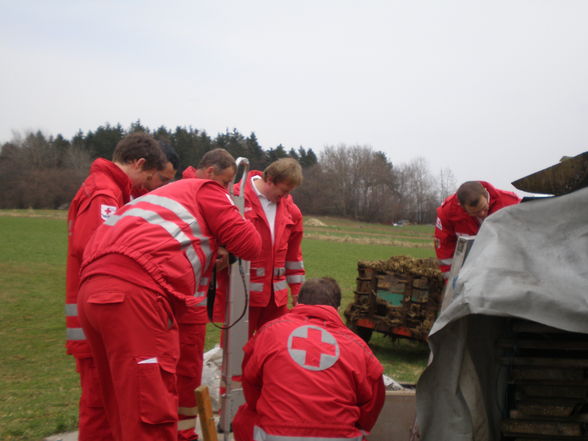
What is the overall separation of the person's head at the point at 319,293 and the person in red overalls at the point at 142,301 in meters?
0.60

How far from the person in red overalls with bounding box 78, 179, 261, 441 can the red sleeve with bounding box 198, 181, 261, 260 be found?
0.25 ft

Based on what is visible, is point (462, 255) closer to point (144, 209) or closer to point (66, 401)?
point (144, 209)

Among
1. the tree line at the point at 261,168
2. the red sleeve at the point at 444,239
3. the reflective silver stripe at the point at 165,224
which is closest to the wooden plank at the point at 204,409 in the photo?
the reflective silver stripe at the point at 165,224

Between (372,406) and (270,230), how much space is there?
2281 mm

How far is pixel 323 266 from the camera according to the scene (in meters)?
20.9

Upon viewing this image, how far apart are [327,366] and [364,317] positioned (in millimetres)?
5166

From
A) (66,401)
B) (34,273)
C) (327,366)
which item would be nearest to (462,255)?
(327,366)

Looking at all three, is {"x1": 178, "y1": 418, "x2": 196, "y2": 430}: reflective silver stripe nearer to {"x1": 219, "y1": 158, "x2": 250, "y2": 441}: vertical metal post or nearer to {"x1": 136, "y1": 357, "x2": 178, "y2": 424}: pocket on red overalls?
{"x1": 219, "y1": 158, "x2": 250, "y2": 441}: vertical metal post

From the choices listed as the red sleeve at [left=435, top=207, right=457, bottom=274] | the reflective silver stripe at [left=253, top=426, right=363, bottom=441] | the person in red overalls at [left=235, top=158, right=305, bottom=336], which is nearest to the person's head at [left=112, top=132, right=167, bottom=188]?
the person in red overalls at [left=235, top=158, right=305, bottom=336]

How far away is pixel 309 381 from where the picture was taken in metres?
2.50

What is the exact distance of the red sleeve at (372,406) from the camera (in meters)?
2.77

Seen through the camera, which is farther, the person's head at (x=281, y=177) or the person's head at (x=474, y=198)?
the person's head at (x=474, y=198)

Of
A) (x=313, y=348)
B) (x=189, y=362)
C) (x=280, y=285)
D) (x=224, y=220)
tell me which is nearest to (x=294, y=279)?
(x=280, y=285)

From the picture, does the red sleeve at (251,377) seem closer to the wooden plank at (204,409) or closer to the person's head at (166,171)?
the wooden plank at (204,409)
